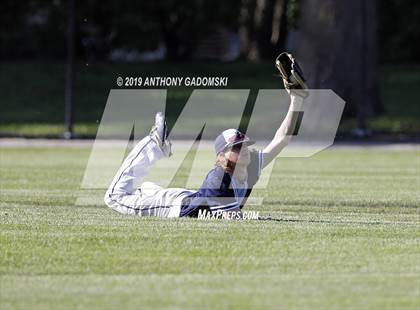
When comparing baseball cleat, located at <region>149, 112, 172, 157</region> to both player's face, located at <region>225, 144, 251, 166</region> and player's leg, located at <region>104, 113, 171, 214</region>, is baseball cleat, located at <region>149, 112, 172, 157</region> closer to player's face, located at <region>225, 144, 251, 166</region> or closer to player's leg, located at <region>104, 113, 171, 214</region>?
player's leg, located at <region>104, 113, 171, 214</region>

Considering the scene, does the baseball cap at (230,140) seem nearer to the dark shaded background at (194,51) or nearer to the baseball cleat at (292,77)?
the baseball cleat at (292,77)

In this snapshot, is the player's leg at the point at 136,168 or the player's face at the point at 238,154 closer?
the player's face at the point at 238,154

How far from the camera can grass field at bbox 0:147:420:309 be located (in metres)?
7.21

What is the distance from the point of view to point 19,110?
30578 mm

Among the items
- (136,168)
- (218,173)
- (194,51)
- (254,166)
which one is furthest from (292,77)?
(194,51)

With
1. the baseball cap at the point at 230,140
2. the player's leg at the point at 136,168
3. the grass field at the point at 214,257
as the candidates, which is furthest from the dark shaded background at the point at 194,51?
the baseball cap at the point at 230,140

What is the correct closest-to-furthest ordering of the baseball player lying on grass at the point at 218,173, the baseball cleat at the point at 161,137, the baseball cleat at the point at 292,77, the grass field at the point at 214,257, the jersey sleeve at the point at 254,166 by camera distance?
the grass field at the point at 214,257 < the baseball cleat at the point at 292,77 < the baseball player lying on grass at the point at 218,173 < the jersey sleeve at the point at 254,166 < the baseball cleat at the point at 161,137

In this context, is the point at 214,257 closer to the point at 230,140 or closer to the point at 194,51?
the point at 230,140

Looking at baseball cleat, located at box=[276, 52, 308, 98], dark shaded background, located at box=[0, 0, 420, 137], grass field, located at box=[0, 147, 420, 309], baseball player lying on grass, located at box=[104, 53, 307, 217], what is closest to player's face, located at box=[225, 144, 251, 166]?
baseball player lying on grass, located at box=[104, 53, 307, 217]

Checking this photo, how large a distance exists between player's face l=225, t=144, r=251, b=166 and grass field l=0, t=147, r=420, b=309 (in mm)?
591

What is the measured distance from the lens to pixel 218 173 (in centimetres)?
1061

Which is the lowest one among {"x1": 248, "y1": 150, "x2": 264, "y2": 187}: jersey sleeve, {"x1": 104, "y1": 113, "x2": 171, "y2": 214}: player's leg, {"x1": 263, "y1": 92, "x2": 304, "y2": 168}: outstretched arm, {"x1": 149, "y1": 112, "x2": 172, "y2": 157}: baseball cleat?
{"x1": 104, "y1": 113, "x2": 171, "y2": 214}: player's leg

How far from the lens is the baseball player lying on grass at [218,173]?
10.5 metres

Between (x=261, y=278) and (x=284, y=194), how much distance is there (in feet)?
20.8
